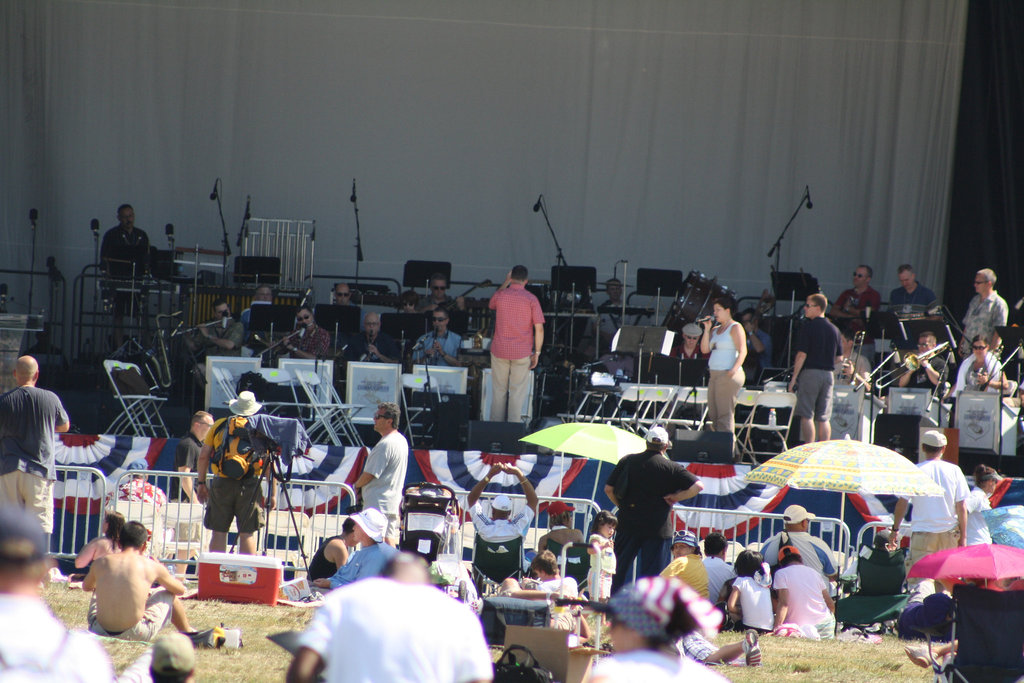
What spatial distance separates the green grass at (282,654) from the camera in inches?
246

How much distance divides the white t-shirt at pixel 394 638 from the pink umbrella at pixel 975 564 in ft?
12.0

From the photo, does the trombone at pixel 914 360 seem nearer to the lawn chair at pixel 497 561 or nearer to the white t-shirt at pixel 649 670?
the lawn chair at pixel 497 561

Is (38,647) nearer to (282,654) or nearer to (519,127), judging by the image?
(282,654)

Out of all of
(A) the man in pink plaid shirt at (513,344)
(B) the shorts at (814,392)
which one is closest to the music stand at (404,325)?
(A) the man in pink plaid shirt at (513,344)

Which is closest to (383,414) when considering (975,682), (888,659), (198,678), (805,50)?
(198,678)

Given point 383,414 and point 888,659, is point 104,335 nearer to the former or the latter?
point 383,414

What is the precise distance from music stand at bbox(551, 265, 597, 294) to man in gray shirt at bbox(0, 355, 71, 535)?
24.6 ft

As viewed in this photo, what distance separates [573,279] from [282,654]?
8.83m

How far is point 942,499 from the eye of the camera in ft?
30.0

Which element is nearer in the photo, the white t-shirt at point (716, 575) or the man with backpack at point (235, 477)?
the white t-shirt at point (716, 575)

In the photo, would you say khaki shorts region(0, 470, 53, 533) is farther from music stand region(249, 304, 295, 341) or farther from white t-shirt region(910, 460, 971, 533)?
white t-shirt region(910, 460, 971, 533)

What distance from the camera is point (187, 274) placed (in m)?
16.3

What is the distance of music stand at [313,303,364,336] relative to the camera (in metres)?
13.4

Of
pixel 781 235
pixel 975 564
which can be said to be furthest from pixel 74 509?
pixel 781 235
